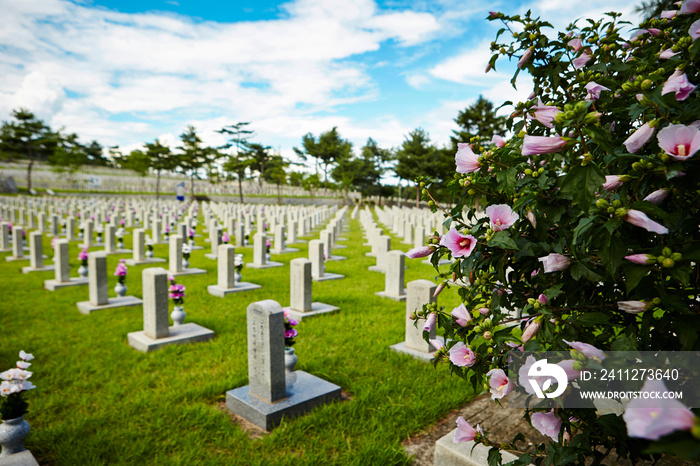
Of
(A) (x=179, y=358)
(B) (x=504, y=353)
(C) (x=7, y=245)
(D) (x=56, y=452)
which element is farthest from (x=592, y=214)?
(C) (x=7, y=245)

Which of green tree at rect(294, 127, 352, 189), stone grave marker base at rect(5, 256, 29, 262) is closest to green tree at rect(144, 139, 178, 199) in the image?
green tree at rect(294, 127, 352, 189)

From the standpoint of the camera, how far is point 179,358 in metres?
4.78

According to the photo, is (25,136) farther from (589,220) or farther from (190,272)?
(589,220)

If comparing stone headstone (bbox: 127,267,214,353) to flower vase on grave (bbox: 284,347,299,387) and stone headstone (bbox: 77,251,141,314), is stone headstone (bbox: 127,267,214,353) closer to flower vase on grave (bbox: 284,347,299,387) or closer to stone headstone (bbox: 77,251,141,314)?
stone headstone (bbox: 77,251,141,314)

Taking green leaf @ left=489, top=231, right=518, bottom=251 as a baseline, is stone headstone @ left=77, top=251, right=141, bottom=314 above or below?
below

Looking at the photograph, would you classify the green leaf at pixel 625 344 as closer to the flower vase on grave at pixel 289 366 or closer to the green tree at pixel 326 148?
the flower vase on grave at pixel 289 366

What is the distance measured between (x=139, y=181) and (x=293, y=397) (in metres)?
62.9

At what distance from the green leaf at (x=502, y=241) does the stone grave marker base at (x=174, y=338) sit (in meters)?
4.84

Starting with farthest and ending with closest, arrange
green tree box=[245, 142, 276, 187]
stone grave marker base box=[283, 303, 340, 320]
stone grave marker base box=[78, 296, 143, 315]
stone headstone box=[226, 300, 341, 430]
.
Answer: green tree box=[245, 142, 276, 187]
stone grave marker base box=[78, 296, 143, 315]
stone grave marker base box=[283, 303, 340, 320]
stone headstone box=[226, 300, 341, 430]

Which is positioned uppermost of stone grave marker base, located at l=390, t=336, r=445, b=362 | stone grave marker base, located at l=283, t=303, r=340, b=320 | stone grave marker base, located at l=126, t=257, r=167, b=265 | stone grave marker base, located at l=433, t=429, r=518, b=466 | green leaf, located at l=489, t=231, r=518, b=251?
green leaf, located at l=489, t=231, r=518, b=251

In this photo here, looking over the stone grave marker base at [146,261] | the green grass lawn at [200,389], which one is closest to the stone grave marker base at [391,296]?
the green grass lawn at [200,389]

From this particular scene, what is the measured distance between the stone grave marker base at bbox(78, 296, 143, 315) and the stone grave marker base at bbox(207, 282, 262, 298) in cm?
128

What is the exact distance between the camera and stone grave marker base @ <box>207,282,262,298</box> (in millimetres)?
7626

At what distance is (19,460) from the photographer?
2.59m
